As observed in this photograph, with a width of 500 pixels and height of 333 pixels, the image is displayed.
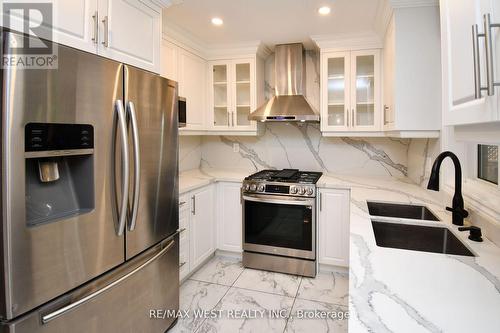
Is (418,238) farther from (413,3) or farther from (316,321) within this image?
(413,3)

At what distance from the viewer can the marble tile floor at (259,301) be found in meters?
2.05

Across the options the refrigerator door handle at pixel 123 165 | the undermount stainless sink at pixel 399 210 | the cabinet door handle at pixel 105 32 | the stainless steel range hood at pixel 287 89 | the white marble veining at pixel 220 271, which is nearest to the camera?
the refrigerator door handle at pixel 123 165

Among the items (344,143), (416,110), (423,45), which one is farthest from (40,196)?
(344,143)

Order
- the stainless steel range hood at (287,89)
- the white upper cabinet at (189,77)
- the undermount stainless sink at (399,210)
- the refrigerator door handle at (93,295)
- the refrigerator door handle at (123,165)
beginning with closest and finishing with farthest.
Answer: the refrigerator door handle at (93,295) → the refrigerator door handle at (123,165) → the undermount stainless sink at (399,210) → the white upper cabinet at (189,77) → the stainless steel range hood at (287,89)

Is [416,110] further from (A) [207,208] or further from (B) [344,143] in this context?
(A) [207,208]

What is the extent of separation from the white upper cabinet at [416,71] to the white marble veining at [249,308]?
1679 millimetres

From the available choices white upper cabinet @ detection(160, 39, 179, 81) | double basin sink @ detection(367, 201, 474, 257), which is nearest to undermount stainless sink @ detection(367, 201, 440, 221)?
double basin sink @ detection(367, 201, 474, 257)

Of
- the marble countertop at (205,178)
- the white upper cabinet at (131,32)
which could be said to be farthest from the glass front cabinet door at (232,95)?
the white upper cabinet at (131,32)

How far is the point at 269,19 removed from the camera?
2.51 meters

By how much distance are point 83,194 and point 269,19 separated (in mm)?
2072

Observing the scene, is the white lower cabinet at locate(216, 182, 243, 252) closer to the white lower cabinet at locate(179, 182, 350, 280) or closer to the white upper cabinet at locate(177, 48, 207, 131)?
the white lower cabinet at locate(179, 182, 350, 280)

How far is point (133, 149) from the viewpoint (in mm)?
1505

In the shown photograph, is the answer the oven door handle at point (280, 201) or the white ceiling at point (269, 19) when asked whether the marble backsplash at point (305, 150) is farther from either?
the oven door handle at point (280, 201)

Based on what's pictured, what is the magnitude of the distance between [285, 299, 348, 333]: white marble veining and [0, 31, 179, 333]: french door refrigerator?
936 mm
